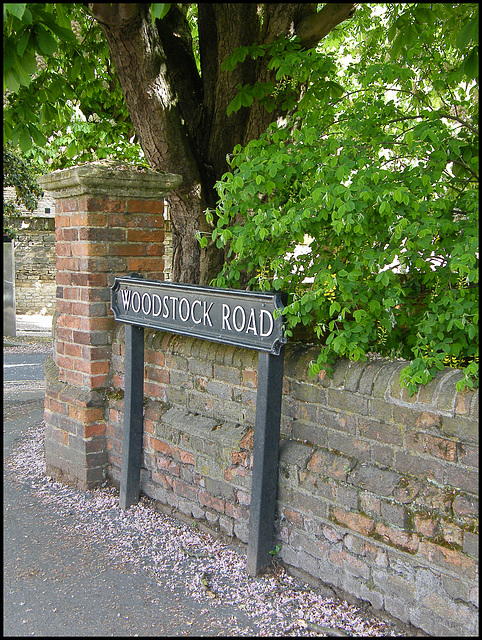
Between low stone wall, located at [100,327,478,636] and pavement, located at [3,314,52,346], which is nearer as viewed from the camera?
low stone wall, located at [100,327,478,636]

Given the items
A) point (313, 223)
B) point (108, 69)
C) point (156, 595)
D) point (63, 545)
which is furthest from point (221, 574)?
point (108, 69)

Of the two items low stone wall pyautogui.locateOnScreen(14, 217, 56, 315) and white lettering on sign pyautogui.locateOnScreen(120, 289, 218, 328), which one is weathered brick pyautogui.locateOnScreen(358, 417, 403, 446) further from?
low stone wall pyautogui.locateOnScreen(14, 217, 56, 315)

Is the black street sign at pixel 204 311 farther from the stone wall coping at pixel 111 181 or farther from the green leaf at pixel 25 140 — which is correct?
the green leaf at pixel 25 140

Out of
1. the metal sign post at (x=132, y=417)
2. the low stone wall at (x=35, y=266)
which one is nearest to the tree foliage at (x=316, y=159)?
the metal sign post at (x=132, y=417)

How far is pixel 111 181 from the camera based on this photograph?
3625mm

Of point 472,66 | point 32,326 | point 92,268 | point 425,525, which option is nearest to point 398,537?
point 425,525

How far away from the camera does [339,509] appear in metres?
2.57

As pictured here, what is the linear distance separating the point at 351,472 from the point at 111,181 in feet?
7.56

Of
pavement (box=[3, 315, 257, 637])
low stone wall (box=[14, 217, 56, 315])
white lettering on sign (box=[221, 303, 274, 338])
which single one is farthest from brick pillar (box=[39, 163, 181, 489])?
low stone wall (box=[14, 217, 56, 315])

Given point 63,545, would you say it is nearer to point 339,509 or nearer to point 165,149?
point 339,509

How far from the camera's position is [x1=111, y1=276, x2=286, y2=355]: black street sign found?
265cm

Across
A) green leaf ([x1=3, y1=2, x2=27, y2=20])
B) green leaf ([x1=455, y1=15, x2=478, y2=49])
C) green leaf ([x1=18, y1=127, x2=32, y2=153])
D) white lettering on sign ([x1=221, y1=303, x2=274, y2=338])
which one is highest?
green leaf ([x1=455, y1=15, x2=478, y2=49])

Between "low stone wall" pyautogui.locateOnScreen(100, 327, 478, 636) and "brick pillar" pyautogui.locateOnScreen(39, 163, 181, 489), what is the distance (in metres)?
0.64

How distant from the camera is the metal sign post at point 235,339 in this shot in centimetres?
268
